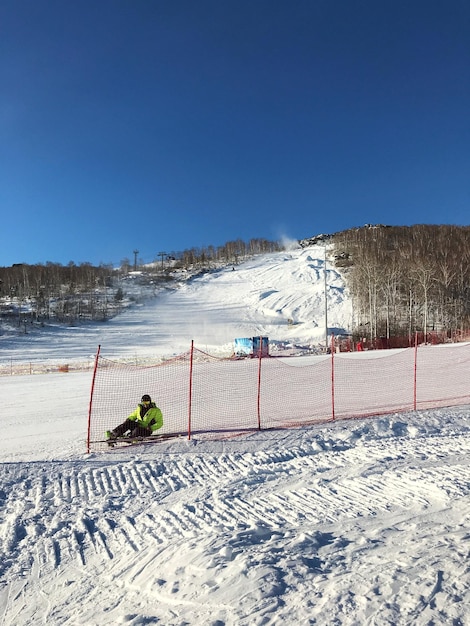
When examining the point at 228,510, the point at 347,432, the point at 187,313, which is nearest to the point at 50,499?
the point at 228,510

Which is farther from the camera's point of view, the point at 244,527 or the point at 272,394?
the point at 272,394

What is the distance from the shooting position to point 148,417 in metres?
9.10

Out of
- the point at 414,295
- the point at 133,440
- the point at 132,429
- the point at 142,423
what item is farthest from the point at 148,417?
the point at 414,295

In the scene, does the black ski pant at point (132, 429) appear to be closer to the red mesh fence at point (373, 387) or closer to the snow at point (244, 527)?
the snow at point (244, 527)

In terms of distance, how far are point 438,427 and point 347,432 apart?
2.14m

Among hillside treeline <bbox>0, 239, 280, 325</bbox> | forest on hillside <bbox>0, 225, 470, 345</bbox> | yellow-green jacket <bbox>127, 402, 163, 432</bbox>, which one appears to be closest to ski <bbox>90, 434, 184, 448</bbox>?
yellow-green jacket <bbox>127, 402, 163, 432</bbox>

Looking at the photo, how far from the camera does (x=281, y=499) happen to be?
19.2 ft

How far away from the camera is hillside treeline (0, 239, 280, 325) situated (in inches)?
3098

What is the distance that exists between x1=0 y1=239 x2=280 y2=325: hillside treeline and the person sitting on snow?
66556mm

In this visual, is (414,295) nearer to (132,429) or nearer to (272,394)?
(272,394)

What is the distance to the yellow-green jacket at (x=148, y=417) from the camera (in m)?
9.06

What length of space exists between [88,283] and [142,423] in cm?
9917

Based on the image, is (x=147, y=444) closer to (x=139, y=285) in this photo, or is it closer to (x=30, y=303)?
(x=30, y=303)

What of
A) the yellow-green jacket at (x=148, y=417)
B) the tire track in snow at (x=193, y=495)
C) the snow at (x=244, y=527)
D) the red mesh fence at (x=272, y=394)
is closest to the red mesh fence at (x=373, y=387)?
the red mesh fence at (x=272, y=394)
